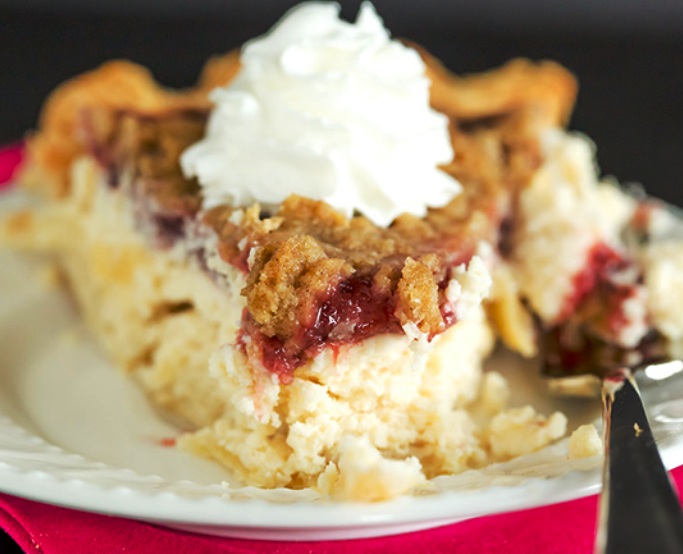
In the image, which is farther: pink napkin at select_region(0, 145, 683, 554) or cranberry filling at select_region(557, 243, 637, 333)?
cranberry filling at select_region(557, 243, 637, 333)

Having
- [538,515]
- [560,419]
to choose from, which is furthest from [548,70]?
[538,515]

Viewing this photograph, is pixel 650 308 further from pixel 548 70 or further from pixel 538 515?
pixel 548 70

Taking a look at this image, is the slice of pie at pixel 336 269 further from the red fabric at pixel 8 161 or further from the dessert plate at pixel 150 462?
the red fabric at pixel 8 161

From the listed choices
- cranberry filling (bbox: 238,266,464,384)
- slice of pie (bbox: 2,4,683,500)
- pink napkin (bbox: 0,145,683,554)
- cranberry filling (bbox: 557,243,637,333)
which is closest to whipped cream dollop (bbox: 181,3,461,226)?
slice of pie (bbox: 2,4,683,500)

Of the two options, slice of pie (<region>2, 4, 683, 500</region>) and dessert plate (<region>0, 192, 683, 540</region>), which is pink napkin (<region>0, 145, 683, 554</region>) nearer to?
dessert plate (<region>0, 192, 683, 540</region>)

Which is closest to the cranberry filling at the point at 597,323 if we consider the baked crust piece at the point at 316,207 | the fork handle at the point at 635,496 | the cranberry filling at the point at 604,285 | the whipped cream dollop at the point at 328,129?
the cranberry filling at the point at 604,285

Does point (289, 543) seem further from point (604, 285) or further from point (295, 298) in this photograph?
point (604, 285)
